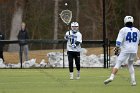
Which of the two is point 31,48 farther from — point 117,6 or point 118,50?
point 117,6

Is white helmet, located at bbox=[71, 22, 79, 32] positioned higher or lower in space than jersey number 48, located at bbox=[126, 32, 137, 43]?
higher

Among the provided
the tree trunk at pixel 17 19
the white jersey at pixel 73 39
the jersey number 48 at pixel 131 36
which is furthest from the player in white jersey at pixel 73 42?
the tree trunk at pixel 17 19

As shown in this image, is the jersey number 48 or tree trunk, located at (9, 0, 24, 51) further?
tree trunk, located at (9, 0, 24, 51)

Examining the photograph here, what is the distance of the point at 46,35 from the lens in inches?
2810

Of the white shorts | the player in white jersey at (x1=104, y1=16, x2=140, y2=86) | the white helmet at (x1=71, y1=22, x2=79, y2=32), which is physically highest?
the white helmet at (x1=71, y1=22, x2=79, y2=32)

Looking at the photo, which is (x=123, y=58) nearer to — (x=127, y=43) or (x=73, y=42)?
(x=127, y=43)

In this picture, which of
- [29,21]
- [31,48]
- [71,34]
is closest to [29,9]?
[29,21]

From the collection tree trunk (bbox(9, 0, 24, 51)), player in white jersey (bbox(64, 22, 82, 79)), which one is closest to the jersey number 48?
player in white jersey (bbox(64, 22, 82, 79))

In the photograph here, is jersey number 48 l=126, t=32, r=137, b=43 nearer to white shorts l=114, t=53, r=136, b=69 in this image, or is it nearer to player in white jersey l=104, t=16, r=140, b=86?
player in white jersey l=104, t=16, r=140, b=86

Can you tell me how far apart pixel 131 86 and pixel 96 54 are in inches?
595

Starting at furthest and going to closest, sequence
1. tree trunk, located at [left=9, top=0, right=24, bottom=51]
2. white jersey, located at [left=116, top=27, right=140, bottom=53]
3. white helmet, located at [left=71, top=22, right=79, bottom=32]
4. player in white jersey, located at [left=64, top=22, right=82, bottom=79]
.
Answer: tree trunk, located at [left=9, top=0, right=24, bottom=51] → player in white jersey, located at [left=64, top=22, right=82, bottom=79] → white helmet, located at [left=71, top=22, right=79, bottom=32] → white jersey, located at [left=116, top=27, right=140, bottom=53]

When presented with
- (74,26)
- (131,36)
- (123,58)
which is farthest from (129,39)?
(74,26)

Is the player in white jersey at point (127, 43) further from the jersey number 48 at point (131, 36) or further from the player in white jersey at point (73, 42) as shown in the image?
the player in white jersey at point (73, 42)

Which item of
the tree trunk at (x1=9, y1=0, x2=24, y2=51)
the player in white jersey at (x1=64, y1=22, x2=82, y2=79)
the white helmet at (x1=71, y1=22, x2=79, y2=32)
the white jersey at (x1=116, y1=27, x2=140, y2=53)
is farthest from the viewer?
the tree trunk at (x1=9, y1=0, x2=24, y2=51)
